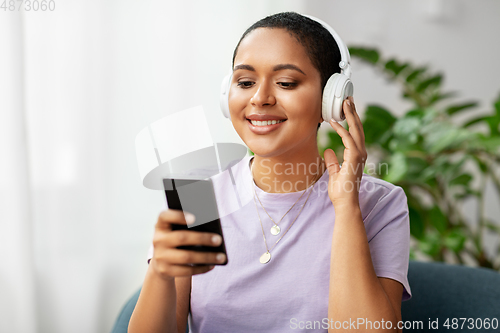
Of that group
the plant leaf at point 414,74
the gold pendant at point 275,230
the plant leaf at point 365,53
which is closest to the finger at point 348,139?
the gold pendant at point 275,230

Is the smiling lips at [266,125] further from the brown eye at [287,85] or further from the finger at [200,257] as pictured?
the finger at [200,257]

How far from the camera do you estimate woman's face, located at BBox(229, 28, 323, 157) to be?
0.64 m

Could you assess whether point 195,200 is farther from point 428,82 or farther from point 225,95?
point 428,82

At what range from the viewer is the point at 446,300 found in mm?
973

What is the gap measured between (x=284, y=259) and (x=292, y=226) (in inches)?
2.8

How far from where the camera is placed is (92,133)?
1126mm

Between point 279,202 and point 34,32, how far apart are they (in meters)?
0.83

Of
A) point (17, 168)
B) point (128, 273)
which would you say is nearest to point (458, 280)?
point (128, 273)

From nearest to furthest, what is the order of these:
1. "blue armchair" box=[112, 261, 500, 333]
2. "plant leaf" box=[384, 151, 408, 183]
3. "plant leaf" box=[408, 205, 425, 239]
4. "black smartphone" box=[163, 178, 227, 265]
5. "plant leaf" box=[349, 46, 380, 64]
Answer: "black smartphone" box=[163, 178, 227, 265] < "blue armchair" box=[112, 261, 500, 333] < "plant leaf" box=[384, 151, 408, 183] < "plant leaf" box=[408, 205, 425, 239] < "plant leaf" box=[349, 46, 380, 64]

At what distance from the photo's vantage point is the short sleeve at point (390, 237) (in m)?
0.68

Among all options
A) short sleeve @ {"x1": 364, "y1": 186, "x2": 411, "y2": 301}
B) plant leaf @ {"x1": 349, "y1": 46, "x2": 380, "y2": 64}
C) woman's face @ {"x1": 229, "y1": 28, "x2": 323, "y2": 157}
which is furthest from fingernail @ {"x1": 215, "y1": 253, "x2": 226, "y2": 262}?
plant leaf @ {"x1": 349, "y1": 46, "x2": 380, "y2": 64}

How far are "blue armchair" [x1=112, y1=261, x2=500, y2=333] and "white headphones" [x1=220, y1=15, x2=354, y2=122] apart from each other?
560mm

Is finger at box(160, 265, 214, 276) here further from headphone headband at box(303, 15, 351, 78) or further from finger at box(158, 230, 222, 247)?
headphone headband at box(303, 15, 351, 78)

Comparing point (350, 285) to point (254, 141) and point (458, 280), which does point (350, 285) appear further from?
point (458, 280)
